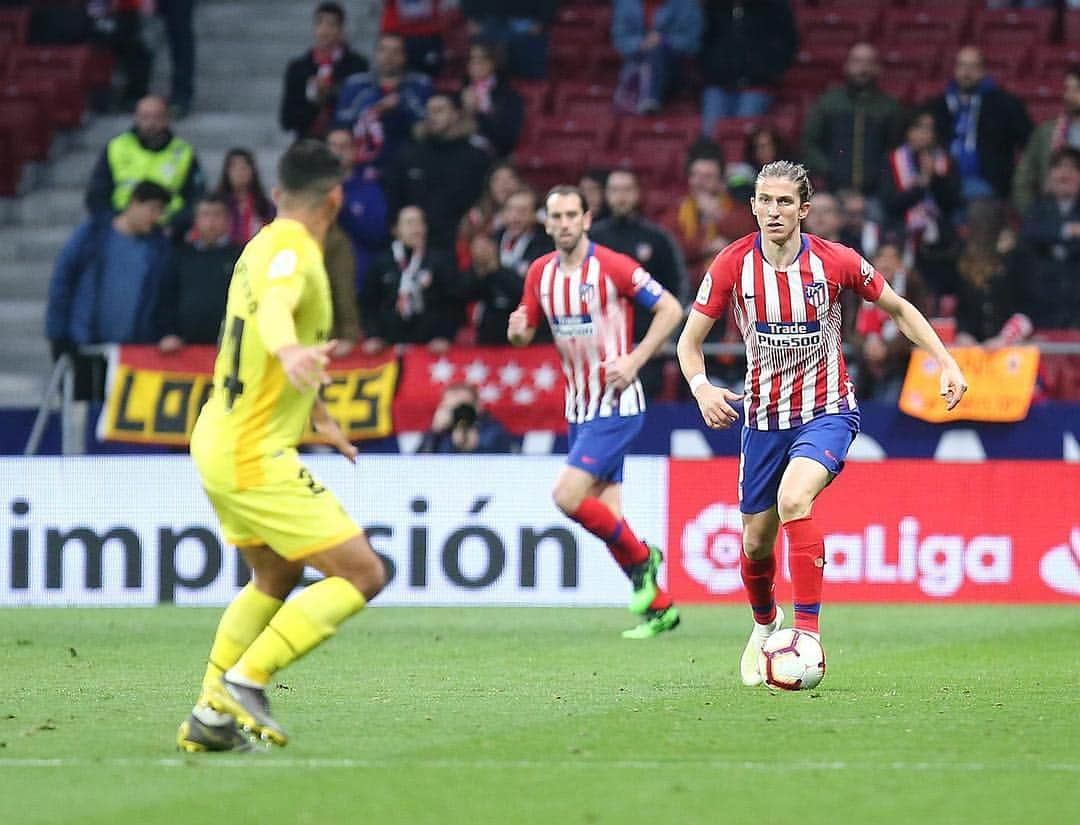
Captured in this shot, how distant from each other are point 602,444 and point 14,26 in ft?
37.5

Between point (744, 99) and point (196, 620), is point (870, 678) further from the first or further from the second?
point (744, 99)

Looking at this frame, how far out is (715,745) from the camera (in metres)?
6.63

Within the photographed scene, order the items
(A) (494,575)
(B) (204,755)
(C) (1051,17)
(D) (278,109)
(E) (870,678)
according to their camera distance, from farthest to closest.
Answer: (D) (278,109), (C) (1051,17), (A) (494,575), (E) (870,678), (B) (204,755)

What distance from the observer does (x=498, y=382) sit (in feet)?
47.7

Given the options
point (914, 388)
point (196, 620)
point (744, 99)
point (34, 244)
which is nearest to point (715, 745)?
point (196, 620)

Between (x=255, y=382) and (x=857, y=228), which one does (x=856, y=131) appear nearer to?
(x=857, y=228)

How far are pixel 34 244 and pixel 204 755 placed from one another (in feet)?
41.8

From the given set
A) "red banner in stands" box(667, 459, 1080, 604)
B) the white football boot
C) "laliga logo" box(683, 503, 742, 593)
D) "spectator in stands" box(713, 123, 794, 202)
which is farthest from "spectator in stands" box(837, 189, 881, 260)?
the white football boot

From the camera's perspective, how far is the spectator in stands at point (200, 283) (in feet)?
49.2

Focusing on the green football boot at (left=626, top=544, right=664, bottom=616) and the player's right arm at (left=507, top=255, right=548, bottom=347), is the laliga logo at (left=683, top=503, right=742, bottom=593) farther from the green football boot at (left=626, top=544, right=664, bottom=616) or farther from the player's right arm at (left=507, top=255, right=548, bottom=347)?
the player's right arm at (left=507, top=255, right=548, bottom=347)

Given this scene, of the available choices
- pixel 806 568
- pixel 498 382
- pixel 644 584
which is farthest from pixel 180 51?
pixel 806 568

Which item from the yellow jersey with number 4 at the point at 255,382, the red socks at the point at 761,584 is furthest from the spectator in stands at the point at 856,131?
the yellow jersey with number 4 at the point at 255,382

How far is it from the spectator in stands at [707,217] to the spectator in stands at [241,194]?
3.14 metres

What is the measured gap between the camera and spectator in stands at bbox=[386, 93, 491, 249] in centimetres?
1559
